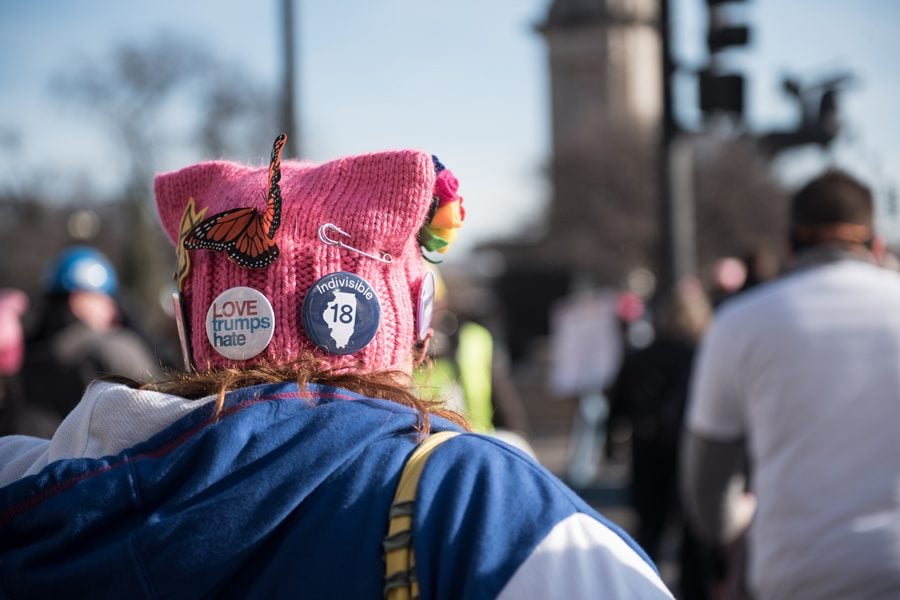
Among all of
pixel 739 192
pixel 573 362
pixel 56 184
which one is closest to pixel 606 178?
pixel 739 192

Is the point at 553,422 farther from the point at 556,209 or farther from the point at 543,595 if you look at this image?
the point at 556,209

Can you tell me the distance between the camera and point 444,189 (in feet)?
5.36

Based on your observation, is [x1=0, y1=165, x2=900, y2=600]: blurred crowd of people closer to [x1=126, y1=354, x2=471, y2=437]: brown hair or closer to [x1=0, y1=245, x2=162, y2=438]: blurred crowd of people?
[x1=126, y1=354, x2=471, y2=437]: brown hair

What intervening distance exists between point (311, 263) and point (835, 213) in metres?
1.77

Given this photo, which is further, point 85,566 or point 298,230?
point 298,230

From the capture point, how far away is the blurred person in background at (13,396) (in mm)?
4523

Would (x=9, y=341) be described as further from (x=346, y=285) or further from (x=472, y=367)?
(x=346, y=285)

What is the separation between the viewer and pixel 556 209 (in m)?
39.2

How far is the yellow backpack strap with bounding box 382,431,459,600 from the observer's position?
1.22 m

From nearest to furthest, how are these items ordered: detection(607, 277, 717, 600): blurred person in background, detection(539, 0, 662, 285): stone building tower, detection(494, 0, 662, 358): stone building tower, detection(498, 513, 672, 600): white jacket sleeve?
detection(498, 513, 672, 600): white jacket sleeve → detection(607, 277, 717, 600): blurred person in background → detection(539, 0, 662, 285): stone building tower → detection(494, 0, 662, 358): stone building tower

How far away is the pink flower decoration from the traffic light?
6642 millimetres

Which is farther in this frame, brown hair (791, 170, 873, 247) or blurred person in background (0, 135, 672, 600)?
brown hair (791, 170, 873, 247)

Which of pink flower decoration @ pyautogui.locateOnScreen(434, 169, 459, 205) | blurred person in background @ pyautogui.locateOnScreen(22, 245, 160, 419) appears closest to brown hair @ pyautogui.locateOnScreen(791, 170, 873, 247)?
pink flower decoration @ pyautogui.locateOnScreen(434, 169, 459, 205)

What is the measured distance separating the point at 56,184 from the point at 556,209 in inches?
724
